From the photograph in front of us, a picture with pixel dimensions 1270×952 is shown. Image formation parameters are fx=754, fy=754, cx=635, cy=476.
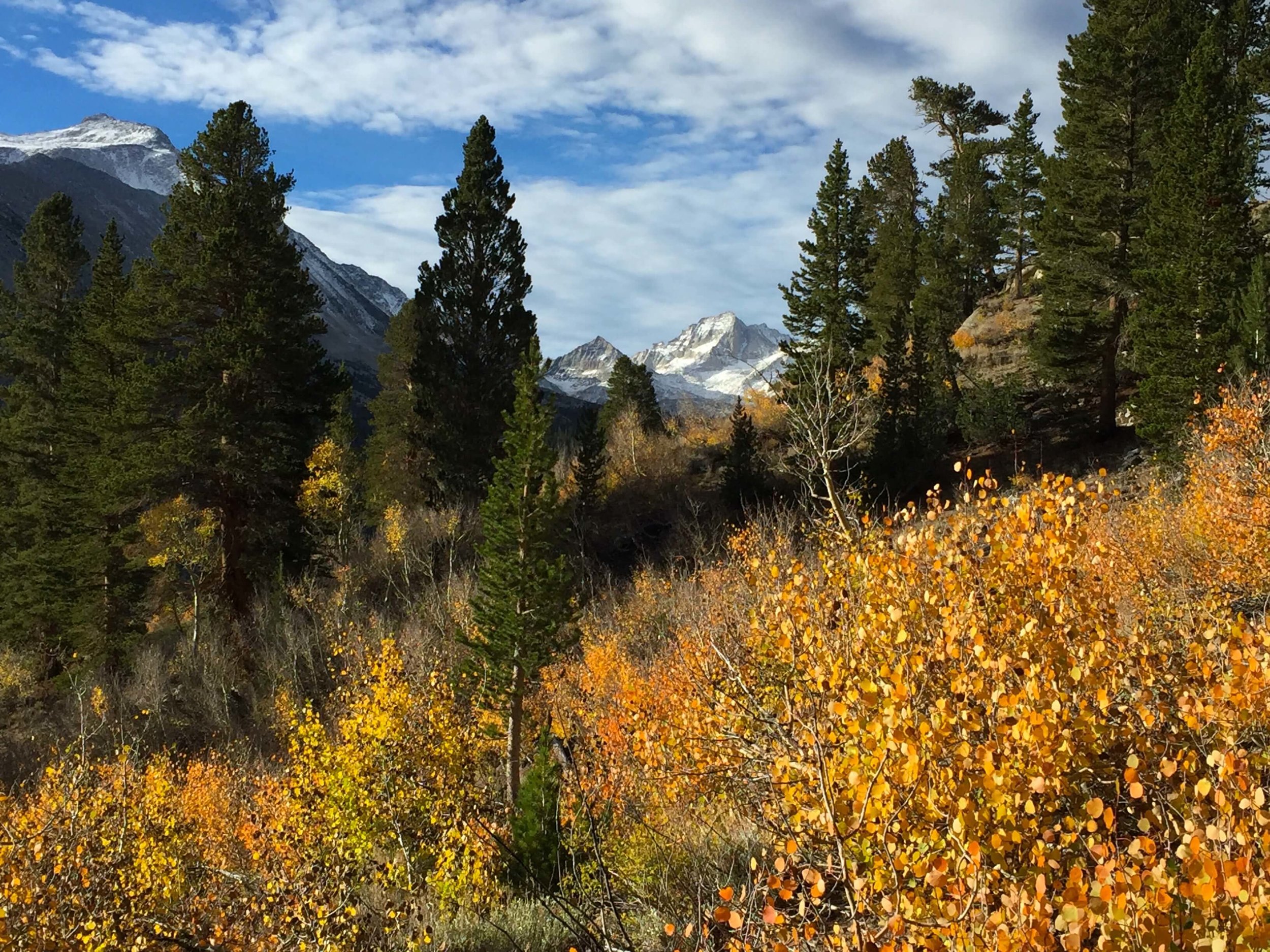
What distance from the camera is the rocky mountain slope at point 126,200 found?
10281 centimetres

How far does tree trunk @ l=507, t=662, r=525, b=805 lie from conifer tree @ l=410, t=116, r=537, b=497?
46.8 feet

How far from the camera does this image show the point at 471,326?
33219mm

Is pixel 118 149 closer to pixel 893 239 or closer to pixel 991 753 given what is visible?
pixel 893 239

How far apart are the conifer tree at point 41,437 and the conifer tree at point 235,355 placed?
7.96 meters

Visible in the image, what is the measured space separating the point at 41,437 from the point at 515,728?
27.0 metres

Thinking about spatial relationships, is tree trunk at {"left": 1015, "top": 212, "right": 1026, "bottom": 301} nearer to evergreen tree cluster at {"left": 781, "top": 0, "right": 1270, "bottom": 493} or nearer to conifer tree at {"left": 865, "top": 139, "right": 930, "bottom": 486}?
evergreen tree cluster at {"left": 781, "top": 0, "right": 1270, "bottom": 493}

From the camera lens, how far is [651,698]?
69.1 ft

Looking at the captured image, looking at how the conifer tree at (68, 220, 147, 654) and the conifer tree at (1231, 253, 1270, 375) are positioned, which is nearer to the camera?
the conifer tree at (1231, 253, 1270, 375)

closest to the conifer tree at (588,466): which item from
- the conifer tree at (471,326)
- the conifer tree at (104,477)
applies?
the conifer tree at (471,326)

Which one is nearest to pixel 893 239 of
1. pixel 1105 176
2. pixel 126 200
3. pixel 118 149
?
pixel 1105 176

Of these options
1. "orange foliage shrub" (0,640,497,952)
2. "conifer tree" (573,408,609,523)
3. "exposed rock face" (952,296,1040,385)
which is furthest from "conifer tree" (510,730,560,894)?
"exposed rock face" (952,296,1040,385)

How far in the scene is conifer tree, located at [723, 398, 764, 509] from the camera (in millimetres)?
33844

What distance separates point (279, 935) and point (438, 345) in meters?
25.6

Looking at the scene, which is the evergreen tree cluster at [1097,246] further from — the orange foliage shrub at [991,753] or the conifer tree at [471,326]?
the orange foliage shrub at [991,753]
